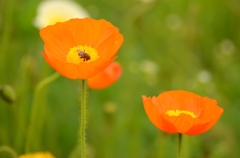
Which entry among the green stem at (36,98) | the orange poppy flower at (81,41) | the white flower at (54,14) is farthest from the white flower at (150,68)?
the orange poppy flower at (81,41)

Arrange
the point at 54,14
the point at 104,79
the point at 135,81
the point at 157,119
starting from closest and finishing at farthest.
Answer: the point at 157,119 → the point at 104,79 → the point at 54,14 → the point at 135,81

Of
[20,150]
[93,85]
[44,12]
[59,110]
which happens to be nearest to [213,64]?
[59,110]

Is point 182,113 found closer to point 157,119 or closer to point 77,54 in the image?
point 157,119

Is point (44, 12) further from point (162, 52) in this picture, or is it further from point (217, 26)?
point (217, 26)

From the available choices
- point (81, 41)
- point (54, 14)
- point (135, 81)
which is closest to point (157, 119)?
point (81, 41)

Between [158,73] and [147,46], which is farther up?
[147,46]

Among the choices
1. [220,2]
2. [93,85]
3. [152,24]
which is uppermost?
[220,2]

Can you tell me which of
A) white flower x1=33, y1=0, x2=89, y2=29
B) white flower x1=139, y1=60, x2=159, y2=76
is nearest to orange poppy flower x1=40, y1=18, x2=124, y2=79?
white flower x1=33, y1=0, x2=89, y2=29
